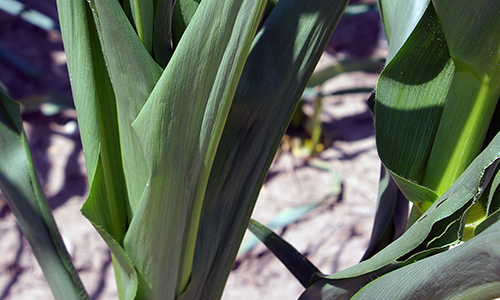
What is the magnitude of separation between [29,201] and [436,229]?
330 mm

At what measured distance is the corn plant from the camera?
24 centimetres

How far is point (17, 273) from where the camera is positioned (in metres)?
0.81

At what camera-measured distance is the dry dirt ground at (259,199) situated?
0.84 meters

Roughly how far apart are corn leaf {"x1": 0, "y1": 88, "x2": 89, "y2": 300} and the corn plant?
22 cm

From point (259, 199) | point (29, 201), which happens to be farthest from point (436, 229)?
point (259, 199)

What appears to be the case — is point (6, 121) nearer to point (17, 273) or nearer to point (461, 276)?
point (461, 276)

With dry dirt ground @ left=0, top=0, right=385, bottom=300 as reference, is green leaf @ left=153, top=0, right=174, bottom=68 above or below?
above

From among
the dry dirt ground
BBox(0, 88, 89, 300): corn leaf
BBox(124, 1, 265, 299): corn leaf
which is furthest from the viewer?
the dry dirt ground

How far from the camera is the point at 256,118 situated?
0.96ft

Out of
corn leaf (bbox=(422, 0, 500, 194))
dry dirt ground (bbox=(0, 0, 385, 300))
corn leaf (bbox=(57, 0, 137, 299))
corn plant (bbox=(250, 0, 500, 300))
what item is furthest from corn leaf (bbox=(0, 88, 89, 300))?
dry dirt ground (bbox=(0, 0, 385, 300))

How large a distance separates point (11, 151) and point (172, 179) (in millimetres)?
200

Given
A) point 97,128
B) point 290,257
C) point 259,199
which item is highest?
point 97,128

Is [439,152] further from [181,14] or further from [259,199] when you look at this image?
[259,199]

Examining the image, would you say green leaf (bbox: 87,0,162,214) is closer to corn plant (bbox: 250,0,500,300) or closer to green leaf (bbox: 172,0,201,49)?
green leaf (bbox: 172,0,201,49)
